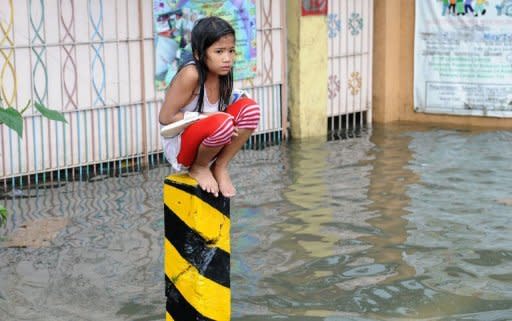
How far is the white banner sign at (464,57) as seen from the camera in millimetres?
11883

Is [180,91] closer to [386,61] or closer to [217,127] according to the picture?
[217,127]

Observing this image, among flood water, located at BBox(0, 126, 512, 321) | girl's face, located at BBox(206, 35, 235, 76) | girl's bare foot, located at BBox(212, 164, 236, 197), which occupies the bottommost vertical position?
flood water, located at BBox(0, 126, 512, 321)

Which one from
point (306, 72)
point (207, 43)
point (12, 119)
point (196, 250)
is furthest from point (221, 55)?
point (306, 72)

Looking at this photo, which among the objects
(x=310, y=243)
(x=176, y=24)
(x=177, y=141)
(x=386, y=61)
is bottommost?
(x=310, y=243)

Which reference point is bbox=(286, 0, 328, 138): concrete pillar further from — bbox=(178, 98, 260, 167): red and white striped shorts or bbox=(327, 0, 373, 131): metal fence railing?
bbox=(178, 98, 260, 167): red and white striped shorts

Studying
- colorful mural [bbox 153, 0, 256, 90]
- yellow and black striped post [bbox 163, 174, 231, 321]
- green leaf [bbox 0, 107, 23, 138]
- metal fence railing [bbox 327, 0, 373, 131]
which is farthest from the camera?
metal fence railing [bbox 327, 0, 373, 131]

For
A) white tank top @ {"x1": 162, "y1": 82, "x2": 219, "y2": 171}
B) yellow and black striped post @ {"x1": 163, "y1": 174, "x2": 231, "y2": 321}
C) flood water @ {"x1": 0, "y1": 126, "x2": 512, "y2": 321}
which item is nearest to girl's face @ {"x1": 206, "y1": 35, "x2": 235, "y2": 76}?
white tank top @ {"x1": 162, "y1": 82, "x2": 219, "y2": 171}

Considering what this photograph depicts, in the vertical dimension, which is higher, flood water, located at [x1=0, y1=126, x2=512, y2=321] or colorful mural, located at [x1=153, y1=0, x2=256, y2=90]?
colorful mural, located at [x1=153, y1=0, x2=256, y2=90]

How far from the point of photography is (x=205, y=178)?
428cm

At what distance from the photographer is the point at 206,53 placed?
4516mm

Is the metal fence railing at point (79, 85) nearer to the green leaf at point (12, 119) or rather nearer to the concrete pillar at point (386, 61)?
the concrete pillar at point (386, 61)

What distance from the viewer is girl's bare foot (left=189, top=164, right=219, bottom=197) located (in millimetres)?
4148

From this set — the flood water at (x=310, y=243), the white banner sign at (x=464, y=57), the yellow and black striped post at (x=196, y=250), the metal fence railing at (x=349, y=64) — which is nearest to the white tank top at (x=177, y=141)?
the yellow and black striped post at (x=196, y=250)

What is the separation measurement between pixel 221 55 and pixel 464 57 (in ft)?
26.4
